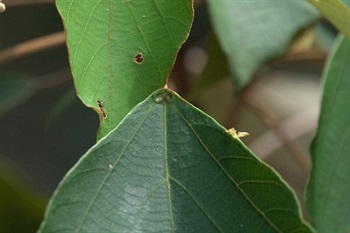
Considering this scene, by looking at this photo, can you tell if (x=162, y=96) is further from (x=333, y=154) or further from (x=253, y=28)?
(x=253, y=28)

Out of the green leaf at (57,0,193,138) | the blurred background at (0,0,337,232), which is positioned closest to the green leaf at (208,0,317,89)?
the blurred background at (0,0,337,232)

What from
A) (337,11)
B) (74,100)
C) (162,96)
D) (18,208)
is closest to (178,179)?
(162,96)

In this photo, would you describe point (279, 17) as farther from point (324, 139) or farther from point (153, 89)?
point (153, 89)

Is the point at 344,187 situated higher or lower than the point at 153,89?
lower

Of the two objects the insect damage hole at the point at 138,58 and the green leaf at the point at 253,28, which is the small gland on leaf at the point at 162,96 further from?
the green leaf at the point at 253,28

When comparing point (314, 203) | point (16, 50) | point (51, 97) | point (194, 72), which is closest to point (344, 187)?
point (314, 203)

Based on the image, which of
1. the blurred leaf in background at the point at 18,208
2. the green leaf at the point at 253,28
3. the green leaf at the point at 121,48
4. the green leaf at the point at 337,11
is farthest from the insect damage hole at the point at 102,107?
the blurred leaf in background at the point at 18,208

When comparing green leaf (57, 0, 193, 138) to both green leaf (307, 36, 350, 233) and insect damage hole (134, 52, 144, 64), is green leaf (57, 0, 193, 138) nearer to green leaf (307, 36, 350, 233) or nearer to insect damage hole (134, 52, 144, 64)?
insect damage hole (134, 52, 144, 64)
